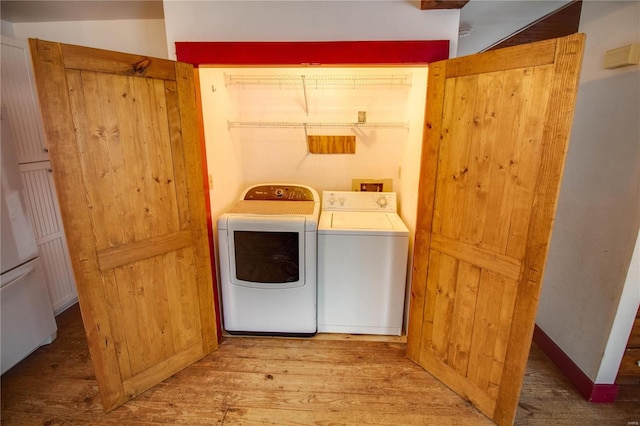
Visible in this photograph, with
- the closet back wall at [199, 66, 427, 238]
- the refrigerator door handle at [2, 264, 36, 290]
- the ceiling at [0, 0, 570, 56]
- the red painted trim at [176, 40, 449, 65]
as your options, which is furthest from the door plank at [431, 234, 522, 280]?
the refrigerator door handle at [2, 264, 36, 290]

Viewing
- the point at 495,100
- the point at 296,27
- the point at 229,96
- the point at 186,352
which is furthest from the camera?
the point at 229,96

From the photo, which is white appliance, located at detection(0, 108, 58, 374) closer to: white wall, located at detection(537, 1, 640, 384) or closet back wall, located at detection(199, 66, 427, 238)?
closet back wall, located at detection(199, 66, 427, 238)

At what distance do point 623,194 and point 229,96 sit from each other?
109 inches

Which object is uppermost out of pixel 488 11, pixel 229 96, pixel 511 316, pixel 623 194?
pixel 488 11

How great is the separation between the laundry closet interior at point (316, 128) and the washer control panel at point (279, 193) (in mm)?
181

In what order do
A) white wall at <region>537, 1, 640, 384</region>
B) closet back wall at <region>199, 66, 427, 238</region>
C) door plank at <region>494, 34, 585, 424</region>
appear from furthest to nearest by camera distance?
closet back wall at <region>199, 66, 427, 238</region> → white wall at <region>537, 1, 640, 384</region> → door plank at <region>494, 34, 585, 424</region>

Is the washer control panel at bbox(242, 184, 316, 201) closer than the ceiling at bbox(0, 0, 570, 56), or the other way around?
the ceiling at bbox(0, 0, 570, 56)

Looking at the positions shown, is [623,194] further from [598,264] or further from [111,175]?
[111,175]

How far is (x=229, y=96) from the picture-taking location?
2559 millimetres

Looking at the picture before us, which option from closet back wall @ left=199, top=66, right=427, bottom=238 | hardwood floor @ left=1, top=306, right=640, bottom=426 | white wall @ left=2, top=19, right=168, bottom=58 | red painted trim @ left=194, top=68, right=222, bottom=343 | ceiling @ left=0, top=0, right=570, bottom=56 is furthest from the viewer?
closet back wall @ left=199, top=66, right=427, bottom=238

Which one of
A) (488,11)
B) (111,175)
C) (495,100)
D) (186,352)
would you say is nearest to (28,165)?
(111,175)

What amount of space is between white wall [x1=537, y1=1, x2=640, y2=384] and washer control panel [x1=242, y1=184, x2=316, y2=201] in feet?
6.15

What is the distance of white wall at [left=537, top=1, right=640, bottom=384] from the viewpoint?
5.01ft

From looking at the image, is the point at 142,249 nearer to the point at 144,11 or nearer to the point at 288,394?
the point at 288,394
